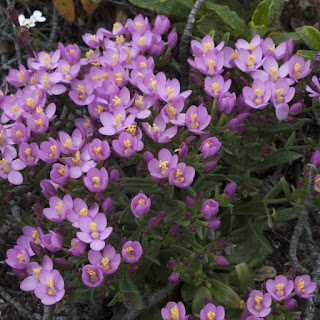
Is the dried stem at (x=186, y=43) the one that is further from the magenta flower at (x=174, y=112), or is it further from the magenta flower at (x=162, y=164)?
the magenta flower at (x=162, y=164)

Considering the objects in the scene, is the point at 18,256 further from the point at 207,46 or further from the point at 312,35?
the point at 312,35

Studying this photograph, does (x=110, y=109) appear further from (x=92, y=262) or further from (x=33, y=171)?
(x=92, y=262)

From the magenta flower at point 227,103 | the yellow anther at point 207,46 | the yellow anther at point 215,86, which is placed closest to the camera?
the magenta flower at point 227,103

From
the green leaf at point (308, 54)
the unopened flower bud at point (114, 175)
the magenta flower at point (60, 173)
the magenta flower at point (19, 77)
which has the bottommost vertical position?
the magenta flower at point (19, 77)

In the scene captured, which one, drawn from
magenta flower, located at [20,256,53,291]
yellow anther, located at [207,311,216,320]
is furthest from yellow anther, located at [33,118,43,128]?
yellow anther, located at [207,311,216,320]

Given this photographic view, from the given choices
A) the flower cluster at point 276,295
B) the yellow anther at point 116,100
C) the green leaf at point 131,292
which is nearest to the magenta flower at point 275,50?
the yellow anther at point 116,100

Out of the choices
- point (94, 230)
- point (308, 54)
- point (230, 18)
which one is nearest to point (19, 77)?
point (94, 230)
